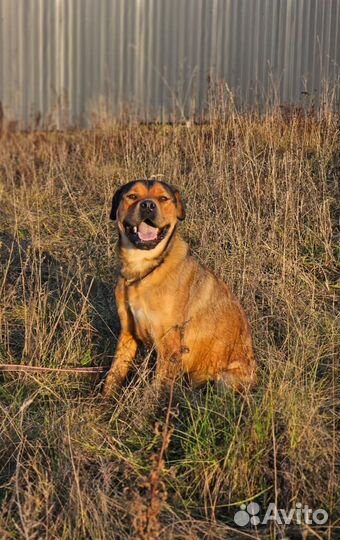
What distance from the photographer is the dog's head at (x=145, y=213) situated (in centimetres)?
407

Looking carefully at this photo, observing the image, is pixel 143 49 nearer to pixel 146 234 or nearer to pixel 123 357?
pixel 146 234

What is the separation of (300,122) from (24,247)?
280 cm

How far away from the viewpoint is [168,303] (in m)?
4.08

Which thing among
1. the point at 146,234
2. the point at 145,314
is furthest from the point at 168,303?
the point at 146,234

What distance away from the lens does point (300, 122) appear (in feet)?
22.8

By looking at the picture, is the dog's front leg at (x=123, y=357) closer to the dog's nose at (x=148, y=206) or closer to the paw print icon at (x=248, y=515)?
the dog's nose at (x=148, y=206)

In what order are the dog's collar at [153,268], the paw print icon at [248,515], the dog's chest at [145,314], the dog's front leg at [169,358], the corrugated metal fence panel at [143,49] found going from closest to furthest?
the paw print icon at [248,515] → the dog's front leg at [169,358] → the dog's chest at [145,314] → the dog's collar at [153,268] → the corrugated metal fence panel at [143,49]

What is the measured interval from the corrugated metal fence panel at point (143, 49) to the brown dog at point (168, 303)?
6698mm

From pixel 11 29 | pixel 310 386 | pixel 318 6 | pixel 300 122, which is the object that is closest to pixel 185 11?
pixel 318 6

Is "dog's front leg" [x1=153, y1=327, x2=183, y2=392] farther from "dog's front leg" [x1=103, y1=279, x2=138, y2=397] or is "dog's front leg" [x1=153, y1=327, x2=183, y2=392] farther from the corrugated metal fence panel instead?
the corrugated metal fence panel

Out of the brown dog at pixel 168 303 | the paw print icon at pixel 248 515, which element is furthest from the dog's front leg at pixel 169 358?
the paw print icon at pixel 248 515

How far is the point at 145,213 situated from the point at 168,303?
1.67ft

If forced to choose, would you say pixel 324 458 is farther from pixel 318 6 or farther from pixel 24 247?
pixel 318 6

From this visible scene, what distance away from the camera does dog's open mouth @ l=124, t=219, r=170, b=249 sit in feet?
13.5
